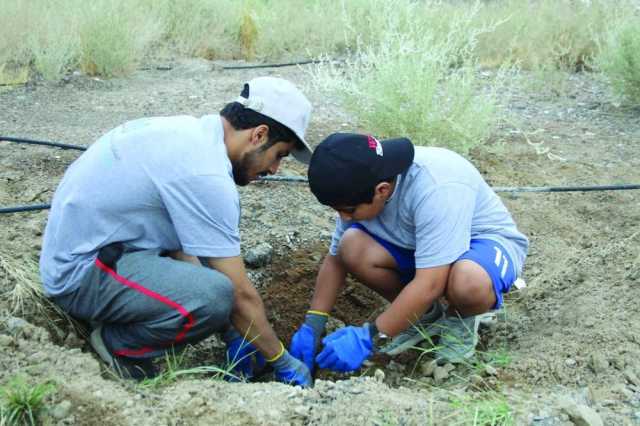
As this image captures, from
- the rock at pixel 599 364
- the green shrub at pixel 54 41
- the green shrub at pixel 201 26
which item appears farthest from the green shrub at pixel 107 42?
the rock at pixel 599 364

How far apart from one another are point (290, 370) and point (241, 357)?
27 centimetres

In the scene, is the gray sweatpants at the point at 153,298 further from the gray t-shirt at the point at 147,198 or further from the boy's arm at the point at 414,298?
the boy's arm at the point at 414,298

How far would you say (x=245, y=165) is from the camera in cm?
279

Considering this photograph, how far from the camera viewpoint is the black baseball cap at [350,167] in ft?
8.84

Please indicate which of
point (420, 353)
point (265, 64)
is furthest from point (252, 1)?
point (420, 353)

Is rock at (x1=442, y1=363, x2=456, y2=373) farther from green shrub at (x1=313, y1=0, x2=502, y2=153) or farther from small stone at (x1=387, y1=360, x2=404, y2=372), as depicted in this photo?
green shrub at (x1=313, y1=0, x2=502, y2=153)

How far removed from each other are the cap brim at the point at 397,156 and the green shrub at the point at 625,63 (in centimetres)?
385

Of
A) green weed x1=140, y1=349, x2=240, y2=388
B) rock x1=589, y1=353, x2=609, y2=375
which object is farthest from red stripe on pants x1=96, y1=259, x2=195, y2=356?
rock x1=589, y1=353, x2=609, y2=375

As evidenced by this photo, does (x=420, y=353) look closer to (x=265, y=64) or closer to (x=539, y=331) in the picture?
(x=539, y=331)

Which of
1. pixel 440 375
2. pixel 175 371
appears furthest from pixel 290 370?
A: pixel 440 375

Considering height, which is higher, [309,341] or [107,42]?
[107,42]

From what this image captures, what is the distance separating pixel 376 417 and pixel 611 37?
4.92m

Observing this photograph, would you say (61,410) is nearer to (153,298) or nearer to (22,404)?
(22,404)

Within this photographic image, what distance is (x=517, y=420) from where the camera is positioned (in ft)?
7.41
